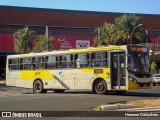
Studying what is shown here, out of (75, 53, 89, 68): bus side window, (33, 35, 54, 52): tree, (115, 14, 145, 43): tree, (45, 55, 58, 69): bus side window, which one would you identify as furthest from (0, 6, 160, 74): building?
(75, 53, 89, 68): bus side window

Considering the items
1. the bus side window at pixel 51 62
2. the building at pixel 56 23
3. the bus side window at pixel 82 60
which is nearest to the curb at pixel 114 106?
the bus side window at pixel 82 60

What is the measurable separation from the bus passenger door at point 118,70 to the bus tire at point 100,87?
2.00ft

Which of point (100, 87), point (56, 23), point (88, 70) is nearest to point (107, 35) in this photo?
point (56, 23)

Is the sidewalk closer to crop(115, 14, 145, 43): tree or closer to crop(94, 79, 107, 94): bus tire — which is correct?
crop(94, 79, 107, 94): bus tire

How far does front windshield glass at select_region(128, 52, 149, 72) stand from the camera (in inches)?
974

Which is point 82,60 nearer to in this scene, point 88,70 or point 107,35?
point 88,70

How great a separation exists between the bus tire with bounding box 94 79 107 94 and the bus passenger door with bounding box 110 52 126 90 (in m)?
0.61

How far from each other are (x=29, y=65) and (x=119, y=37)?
37.7 meters

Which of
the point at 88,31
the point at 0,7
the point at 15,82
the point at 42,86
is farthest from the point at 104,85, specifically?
the point at 88,31

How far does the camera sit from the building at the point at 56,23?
88.4 metres

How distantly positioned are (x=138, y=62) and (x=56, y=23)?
71583 mm

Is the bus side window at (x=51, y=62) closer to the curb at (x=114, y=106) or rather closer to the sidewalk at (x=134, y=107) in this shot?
the sidewalk at (x=134, y=107)

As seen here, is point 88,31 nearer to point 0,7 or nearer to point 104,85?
point 0,7

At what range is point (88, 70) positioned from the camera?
26797mm
